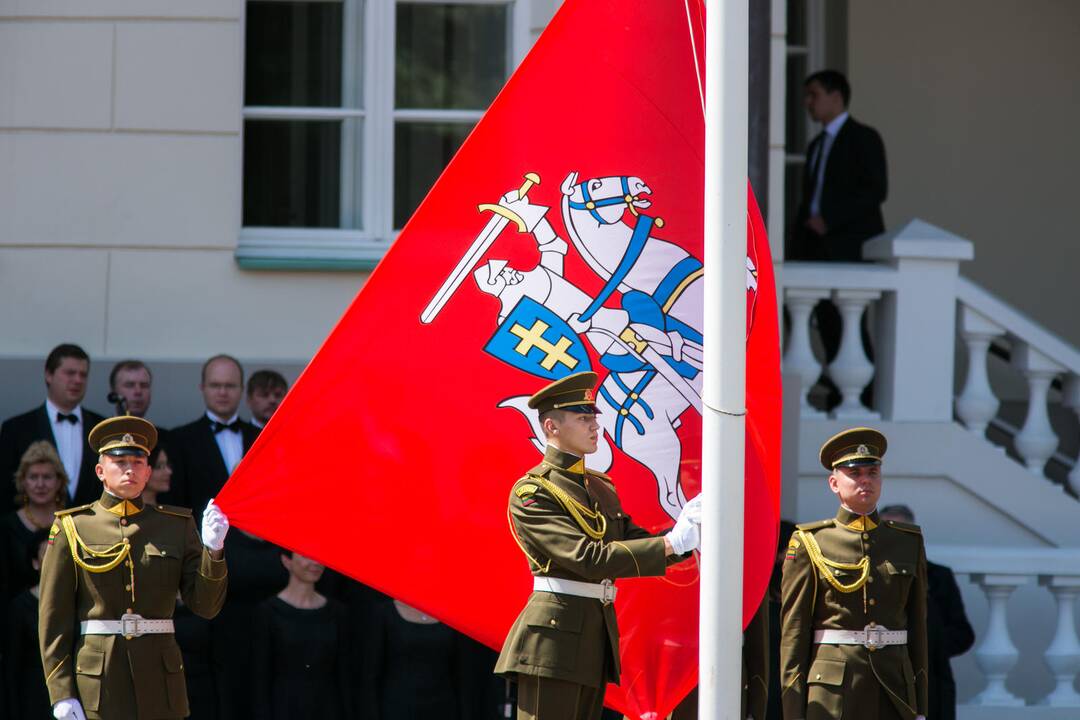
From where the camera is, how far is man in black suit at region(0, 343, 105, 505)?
8500mm

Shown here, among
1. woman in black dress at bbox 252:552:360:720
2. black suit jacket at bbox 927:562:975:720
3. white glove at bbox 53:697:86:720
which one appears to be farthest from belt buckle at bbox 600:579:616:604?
black suit jacket at bbox 927:562:975:720

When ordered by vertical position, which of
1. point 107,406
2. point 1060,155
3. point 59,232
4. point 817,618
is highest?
point 1060,155

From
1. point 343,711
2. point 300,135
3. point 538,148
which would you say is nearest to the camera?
point 538,148

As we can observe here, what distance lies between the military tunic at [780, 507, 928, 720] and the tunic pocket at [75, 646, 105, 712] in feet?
7.60

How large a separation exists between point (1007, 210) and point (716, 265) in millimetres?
6303

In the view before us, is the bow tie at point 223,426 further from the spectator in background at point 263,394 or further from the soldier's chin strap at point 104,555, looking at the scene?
the soldier's chin strap at point 104,555

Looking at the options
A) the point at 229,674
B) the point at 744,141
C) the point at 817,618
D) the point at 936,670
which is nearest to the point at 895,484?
the point at 936,670

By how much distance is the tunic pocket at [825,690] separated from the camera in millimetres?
6707

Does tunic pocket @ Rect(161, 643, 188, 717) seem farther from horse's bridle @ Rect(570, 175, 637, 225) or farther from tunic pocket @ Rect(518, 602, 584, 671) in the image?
horse's bridle @ Rect(570, 175, 637, 225)

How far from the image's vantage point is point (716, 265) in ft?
19.0

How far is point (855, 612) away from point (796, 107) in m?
5.50

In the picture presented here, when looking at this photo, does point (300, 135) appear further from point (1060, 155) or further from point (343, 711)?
point (1060, 155)

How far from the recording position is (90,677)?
6.57 metres

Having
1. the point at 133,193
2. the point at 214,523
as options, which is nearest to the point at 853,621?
the point at 214,523
